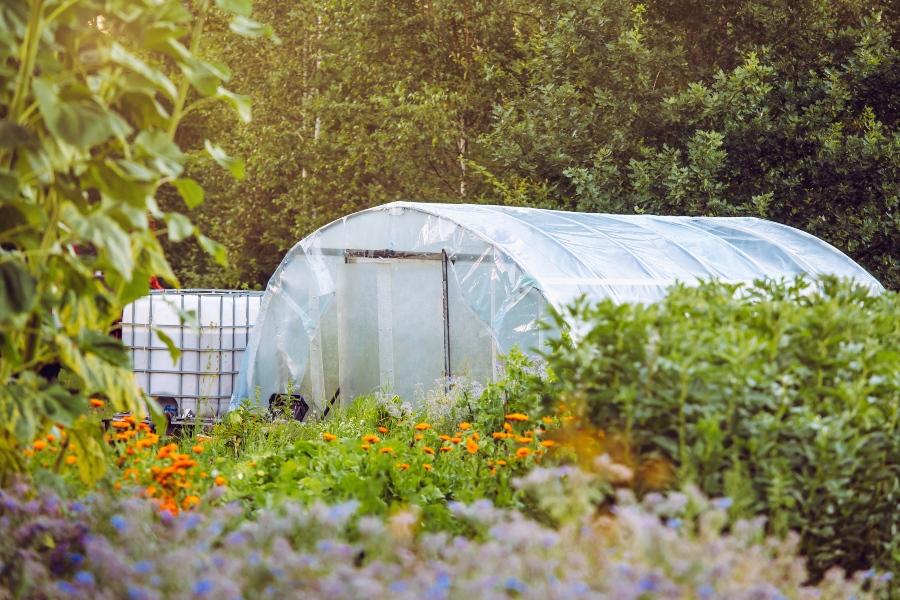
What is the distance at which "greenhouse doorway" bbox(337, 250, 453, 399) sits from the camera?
9055mm

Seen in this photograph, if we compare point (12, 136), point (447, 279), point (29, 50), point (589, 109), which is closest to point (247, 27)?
point (29, 50)

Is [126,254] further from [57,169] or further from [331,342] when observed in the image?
[331,342]

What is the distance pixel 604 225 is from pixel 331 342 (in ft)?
8.70

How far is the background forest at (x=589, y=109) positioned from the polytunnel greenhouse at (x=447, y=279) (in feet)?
11.5

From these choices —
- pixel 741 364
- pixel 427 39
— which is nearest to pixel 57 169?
pixel 741 364

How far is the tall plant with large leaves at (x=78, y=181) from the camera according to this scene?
290 centimetres

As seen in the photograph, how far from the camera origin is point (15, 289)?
2.89 meters

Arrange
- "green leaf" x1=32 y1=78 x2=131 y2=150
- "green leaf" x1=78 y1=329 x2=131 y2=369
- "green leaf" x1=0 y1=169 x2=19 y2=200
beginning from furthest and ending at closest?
"green leaf" x1=78 y1=329 x2=131 y2=369
"green leaf" x1=0 y1=169 x2=19 y2=200
"green leaf" x1=32 y1=78 x2=131 y2=150

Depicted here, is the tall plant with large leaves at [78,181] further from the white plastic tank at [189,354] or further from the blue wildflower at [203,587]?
the white plastic tank at [189,354]

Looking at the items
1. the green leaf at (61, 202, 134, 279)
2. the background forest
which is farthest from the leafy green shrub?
the background forest

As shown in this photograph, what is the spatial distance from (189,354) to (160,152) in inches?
284

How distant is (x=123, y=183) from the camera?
3062mm

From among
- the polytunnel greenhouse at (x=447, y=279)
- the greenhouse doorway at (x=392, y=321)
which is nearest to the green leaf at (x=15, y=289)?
the polytunnel greenhouse at (x=447, y=279)

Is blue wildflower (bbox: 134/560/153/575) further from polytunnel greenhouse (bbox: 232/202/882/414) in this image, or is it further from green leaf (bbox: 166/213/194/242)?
polytunnel greenhouse (bbox: 232/202/882/414)
